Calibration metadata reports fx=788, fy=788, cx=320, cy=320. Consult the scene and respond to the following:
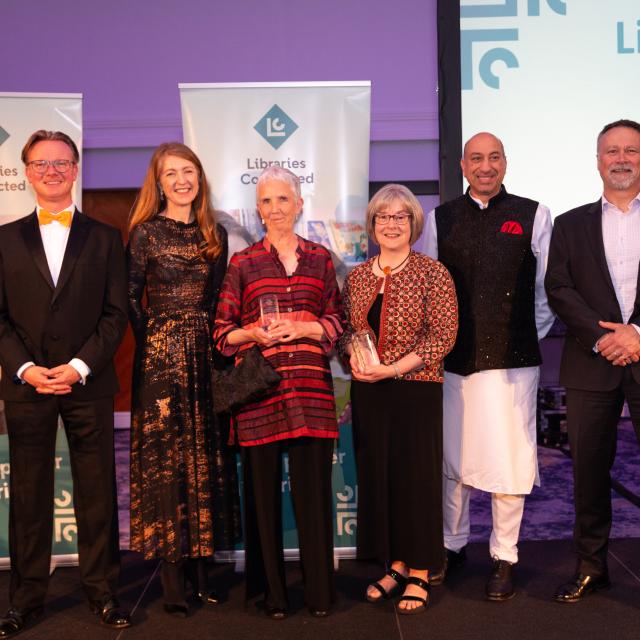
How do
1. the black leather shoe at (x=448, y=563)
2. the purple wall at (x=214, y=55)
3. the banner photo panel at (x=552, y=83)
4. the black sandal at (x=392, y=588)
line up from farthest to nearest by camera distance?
the purple wall at (x=214, y=55) < the banner photo panel at (x=552, y=83) < the black leather shoe at (x=448, y=563) < the black sandal at (x=392, y=588)

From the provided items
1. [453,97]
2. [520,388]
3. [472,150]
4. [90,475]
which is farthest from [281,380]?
[453,97]

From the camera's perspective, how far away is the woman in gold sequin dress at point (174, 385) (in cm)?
301

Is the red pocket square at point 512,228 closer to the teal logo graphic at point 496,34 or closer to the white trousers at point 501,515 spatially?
the white trousers at point 501,515

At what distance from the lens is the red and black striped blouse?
2867mm

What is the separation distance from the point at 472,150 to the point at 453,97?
207 cm

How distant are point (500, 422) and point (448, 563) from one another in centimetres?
72

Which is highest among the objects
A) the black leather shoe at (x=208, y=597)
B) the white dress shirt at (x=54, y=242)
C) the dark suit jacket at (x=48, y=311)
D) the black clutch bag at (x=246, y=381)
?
the white dress shirt at (x=54, y=242)

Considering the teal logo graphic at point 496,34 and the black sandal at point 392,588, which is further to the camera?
the teal logo graphic at point 496,34

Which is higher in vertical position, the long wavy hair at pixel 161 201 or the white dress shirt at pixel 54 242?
the long wavy hair at pixel 161 201

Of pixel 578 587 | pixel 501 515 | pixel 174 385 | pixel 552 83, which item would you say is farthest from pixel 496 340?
pixel 552 83

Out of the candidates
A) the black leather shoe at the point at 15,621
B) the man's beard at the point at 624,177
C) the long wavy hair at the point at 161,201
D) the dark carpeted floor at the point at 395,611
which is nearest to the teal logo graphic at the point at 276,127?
the long wavy hair at the point at 161,201

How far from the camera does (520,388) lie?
3.21 meters

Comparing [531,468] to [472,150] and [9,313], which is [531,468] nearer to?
[472,150]

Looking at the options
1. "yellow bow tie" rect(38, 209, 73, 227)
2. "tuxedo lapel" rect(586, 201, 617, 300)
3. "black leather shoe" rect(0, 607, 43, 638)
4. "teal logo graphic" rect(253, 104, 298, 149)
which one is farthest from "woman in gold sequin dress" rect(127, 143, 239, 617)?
"tuxedo lapel" rect(586, 201, 617, 300)
